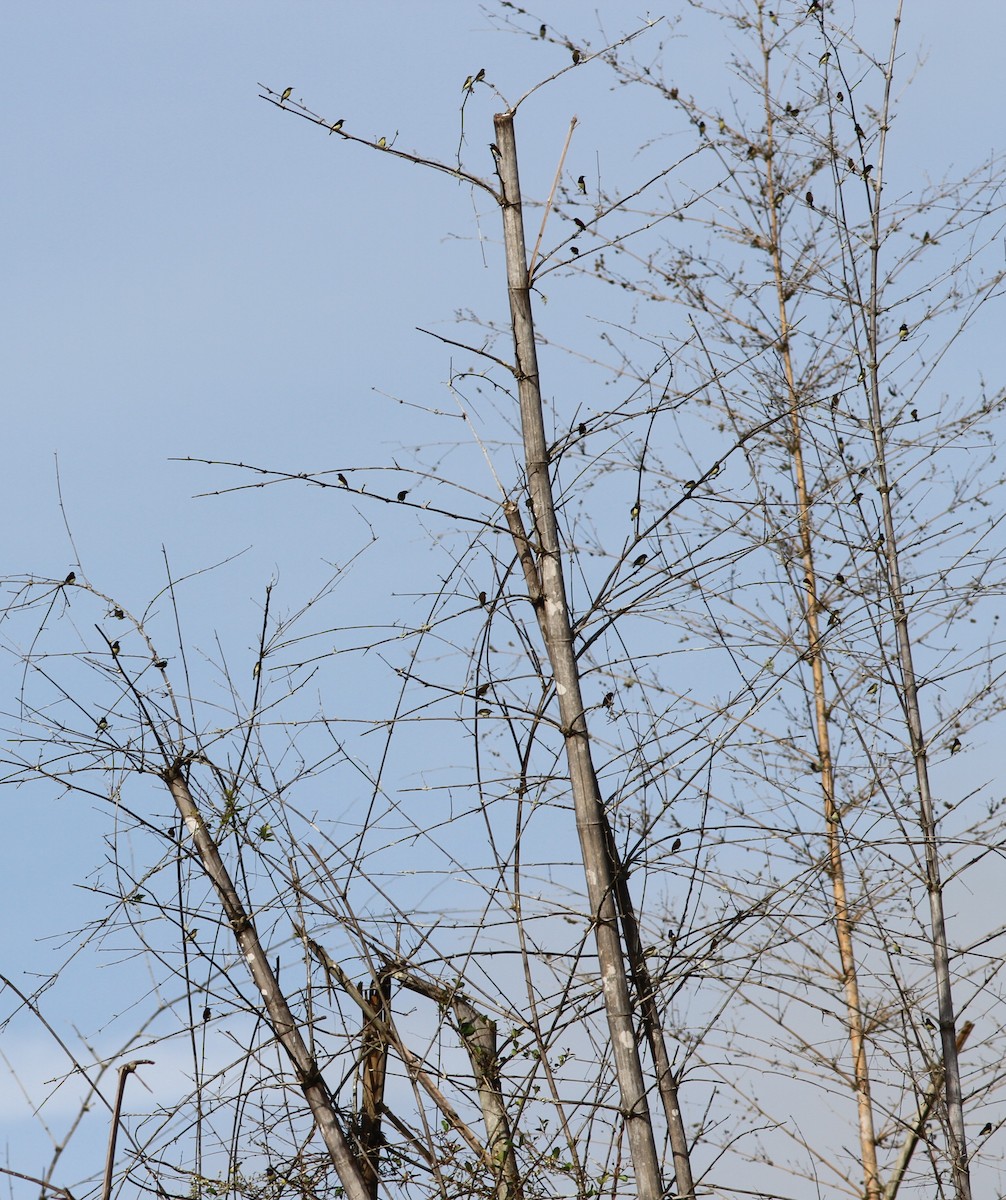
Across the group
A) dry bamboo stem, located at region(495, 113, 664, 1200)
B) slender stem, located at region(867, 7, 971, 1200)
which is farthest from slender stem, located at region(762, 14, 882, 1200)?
dry bamboo stem, located at region(495, 113, 664, 1200)

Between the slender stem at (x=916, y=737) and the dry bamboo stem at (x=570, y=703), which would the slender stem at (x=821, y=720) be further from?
the dry bamboo stem at (x=570, y=703)

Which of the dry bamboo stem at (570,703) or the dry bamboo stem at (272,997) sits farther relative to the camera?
the dry bamboo stem at (272,997)

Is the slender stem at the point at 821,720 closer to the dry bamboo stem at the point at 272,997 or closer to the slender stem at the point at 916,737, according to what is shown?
the slender stem at the point at 916,737

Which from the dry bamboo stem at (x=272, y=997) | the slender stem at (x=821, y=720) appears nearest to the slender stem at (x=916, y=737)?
the slender stem at (x=821, y=720)

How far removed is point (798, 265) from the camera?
28.3ft

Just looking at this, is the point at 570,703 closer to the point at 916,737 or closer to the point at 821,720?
the point at 916,737

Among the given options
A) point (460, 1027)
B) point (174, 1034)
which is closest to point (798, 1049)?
point (460, 1027)

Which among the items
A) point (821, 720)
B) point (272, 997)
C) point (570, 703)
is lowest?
point (272, 997)

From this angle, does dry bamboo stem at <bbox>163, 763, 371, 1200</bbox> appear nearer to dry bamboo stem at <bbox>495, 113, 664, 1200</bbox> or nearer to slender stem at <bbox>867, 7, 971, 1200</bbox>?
dry bamboo stem at <bbox>495, 113, 664, 1200</bbox>

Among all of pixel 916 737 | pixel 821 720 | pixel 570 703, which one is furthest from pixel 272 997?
pixel 821 720

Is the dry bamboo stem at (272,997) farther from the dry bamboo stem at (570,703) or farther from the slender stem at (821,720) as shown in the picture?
the slender stem at (821,720)

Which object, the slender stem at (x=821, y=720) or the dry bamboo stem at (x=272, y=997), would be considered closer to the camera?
the dry bamboo stem at (x=272, y=997)

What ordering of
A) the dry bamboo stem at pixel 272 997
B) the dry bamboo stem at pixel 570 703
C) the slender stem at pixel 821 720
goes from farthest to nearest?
the slender stem at pixel 821 720
the dry bamboo stem at pixel 272 997
the dry bamboo stem at pixel 570 703

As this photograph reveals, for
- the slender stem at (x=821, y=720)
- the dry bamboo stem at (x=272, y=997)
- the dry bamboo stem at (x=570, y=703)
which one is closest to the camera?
the dry bamboo stem at (x=570, y=703)
